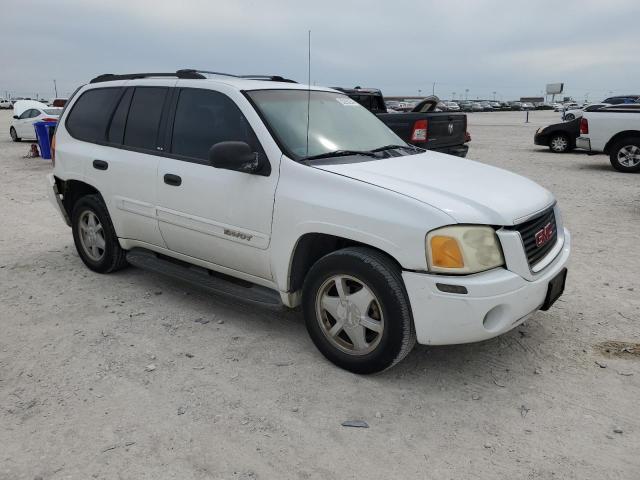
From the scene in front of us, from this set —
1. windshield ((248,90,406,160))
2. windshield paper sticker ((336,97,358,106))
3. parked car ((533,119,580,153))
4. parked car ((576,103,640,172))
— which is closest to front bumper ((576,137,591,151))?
parked car ((576,103,640,172))

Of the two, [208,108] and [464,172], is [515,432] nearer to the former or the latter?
[464,172]

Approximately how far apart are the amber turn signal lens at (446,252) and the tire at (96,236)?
124 inches

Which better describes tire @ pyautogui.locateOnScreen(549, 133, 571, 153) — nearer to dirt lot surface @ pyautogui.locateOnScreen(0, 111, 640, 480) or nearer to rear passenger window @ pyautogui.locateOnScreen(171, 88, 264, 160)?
dirt lot surface @ pyautogui.locateOnScreen(0, 111, 640, 480)

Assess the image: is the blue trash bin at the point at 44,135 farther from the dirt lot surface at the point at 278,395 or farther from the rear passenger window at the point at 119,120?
the rear passenger window at the point at 119,120

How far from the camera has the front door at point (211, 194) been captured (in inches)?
139

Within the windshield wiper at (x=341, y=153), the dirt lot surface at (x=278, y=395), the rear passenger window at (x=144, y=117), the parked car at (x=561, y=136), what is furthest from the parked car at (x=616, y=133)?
the rear passenger window at (x=144, y=117)

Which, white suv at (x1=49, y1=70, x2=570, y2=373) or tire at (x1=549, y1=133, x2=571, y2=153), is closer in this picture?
white suv at (x1=49, y1=70, x2=570, y2=373)

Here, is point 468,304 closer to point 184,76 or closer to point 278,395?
point 278,395

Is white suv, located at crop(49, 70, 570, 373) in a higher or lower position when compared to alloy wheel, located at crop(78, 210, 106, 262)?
higher

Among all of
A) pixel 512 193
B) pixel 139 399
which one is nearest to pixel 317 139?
pixel 512 193

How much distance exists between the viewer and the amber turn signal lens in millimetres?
2791

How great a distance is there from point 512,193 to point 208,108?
7.37ft

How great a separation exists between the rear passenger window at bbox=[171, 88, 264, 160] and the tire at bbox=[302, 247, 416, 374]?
3.42ft

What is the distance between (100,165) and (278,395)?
2.77 m
